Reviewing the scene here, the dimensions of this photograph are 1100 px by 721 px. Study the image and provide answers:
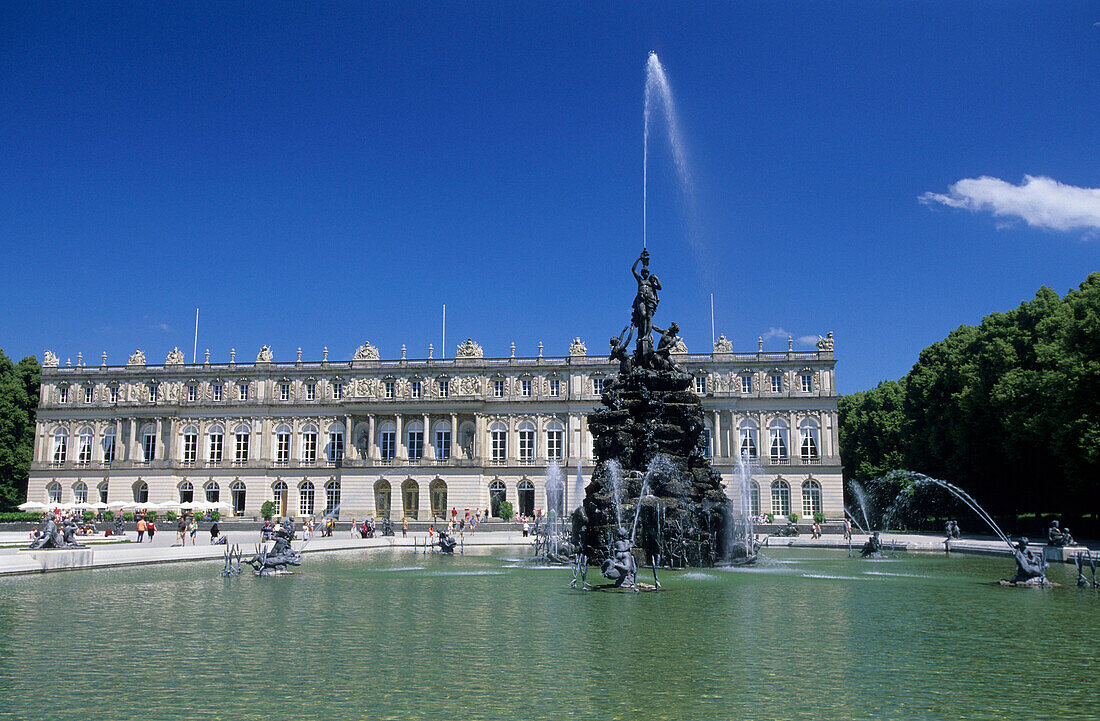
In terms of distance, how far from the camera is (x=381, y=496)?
86.5 meters

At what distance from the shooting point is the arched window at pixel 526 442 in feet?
281

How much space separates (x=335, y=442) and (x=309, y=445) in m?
2.82

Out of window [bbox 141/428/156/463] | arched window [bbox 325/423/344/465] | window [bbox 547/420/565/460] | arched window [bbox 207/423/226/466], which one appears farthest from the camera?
window [bbox 141/428/156/463]

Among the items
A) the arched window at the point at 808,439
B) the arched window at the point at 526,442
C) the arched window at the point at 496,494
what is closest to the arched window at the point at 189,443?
the arched window at the point at 496,494

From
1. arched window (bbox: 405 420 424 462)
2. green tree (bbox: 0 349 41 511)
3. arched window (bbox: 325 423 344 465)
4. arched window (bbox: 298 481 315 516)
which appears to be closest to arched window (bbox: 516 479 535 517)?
arched window (bbox: 405 420 424 462)

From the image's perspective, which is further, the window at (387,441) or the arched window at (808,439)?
the window at (387,441)

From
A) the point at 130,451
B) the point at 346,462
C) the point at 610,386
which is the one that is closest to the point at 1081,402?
the point at 610,386

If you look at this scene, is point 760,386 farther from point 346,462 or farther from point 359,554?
point 359,554

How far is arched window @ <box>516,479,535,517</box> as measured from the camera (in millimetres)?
85062

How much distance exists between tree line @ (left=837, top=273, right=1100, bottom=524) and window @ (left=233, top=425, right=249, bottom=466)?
6422 centimetres

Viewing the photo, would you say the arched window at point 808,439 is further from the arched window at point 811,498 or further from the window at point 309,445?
the window at point 309,445

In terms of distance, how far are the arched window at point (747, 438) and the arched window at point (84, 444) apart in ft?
223

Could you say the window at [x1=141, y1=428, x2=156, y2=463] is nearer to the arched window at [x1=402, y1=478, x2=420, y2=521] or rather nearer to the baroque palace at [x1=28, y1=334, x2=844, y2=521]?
the baroque palace at [x1=28, y1=334, x2=844, y2=521]

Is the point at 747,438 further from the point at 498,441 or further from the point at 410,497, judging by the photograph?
the point at 410,497
